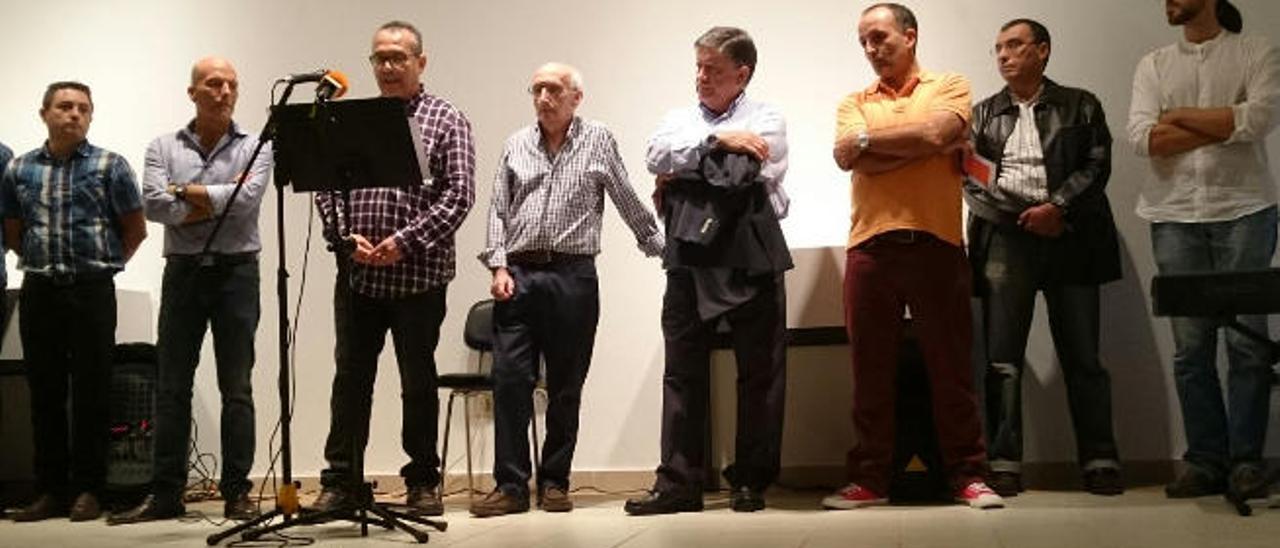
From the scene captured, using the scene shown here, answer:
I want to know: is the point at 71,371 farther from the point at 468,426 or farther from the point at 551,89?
the point at 551,89

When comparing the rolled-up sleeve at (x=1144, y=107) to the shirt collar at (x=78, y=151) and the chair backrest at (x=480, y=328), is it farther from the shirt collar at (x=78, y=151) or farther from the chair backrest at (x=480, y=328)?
the shirt collar at (x=78, y=151)

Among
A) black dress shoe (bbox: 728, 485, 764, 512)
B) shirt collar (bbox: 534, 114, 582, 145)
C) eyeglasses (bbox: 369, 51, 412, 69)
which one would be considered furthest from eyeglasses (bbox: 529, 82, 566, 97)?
black dress shoe (bbox: 728, 485, 764, 512)

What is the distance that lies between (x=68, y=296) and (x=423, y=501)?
5.81ft

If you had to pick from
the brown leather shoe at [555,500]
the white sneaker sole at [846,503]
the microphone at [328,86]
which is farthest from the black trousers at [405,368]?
the white sneaker sole at [846,503]

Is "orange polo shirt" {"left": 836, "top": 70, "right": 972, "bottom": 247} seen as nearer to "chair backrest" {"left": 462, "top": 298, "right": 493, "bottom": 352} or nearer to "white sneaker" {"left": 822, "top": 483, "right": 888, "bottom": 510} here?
"white sneaker" {"left": 822, "top": 483, "right": 888, "bottom": 510}

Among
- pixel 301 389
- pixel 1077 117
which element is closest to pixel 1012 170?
pixel 1077 117

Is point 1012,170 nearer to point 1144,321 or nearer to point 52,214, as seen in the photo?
point 1144,321

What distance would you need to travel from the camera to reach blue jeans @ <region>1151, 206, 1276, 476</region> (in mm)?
4430

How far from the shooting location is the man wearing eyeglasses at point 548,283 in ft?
15.3

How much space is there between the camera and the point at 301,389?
608cm

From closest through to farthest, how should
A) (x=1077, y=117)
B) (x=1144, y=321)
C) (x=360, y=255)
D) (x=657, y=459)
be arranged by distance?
(x=360, y=255), (x=1077, y=117), (x=1144, y=321), (x=657, y=459)

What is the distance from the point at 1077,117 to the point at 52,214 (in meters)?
4.06

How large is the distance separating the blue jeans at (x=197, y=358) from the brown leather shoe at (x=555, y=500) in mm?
1092

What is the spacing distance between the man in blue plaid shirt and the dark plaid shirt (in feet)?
4.00
